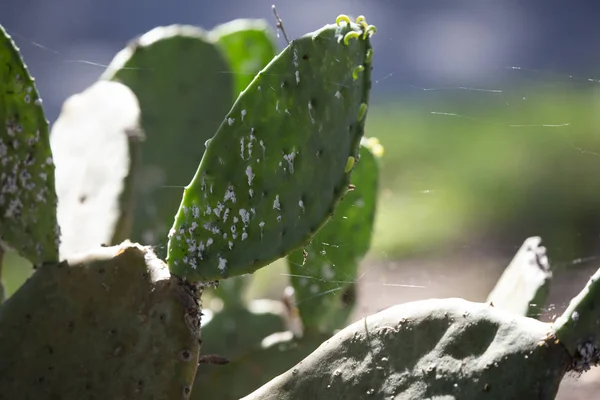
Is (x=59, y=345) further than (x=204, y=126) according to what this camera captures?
No

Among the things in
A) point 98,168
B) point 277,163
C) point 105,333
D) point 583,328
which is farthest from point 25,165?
point 583,328

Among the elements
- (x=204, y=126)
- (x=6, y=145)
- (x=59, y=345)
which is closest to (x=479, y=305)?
(x=59, y=345)

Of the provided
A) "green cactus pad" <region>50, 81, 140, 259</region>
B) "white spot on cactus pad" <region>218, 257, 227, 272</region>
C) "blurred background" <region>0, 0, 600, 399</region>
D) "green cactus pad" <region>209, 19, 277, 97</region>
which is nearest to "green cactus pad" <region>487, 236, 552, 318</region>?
"blurred background" <region>0, 0, 600, 399</region>

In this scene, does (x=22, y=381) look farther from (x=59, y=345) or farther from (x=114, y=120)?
(x=114, y=120)

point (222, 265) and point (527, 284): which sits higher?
point (222, 265)

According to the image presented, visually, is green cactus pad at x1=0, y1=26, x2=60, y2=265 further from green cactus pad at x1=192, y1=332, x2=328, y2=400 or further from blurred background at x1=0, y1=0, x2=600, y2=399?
blurred background at x1=0, y1=0, x2=600, y2=399

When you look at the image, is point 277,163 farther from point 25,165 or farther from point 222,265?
point 25,165

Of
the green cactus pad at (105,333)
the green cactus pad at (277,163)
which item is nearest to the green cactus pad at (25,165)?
the green cactus pad at (105,333)
